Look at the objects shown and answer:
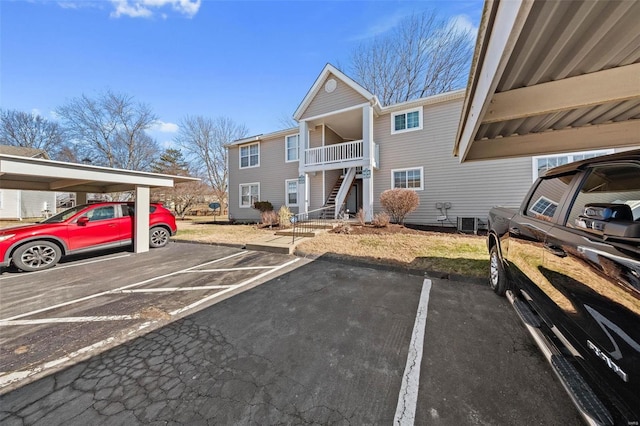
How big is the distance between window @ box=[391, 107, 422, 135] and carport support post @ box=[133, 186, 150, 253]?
36.2ft

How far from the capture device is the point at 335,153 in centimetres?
1168

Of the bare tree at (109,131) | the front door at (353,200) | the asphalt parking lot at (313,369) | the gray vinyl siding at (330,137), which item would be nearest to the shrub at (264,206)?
the front door at (353,200)

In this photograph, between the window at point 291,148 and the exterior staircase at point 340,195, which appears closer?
the exterior staircase at point 340,195

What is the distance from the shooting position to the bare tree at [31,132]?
81.3 feet

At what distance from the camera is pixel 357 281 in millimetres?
4305

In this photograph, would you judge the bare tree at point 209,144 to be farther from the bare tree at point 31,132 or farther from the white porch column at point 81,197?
the white porch column at point 81,197

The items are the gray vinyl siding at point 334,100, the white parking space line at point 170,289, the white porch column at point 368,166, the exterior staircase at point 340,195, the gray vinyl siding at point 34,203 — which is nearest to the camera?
the white parking space line at point 170,289

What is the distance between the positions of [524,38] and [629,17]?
0.74m

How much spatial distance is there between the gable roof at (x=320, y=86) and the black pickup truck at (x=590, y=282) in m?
9.63

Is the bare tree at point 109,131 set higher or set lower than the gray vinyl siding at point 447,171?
higher

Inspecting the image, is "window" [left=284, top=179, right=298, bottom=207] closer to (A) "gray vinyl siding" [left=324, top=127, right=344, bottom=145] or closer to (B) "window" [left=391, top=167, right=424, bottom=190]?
(A) "gray vinyl siding" [left=324, top=127, right=344, bottom=145]

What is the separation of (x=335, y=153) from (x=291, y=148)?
3.96 m

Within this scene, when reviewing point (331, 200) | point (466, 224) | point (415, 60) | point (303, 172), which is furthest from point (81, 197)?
point (415, 60)

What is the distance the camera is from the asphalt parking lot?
1.65m
